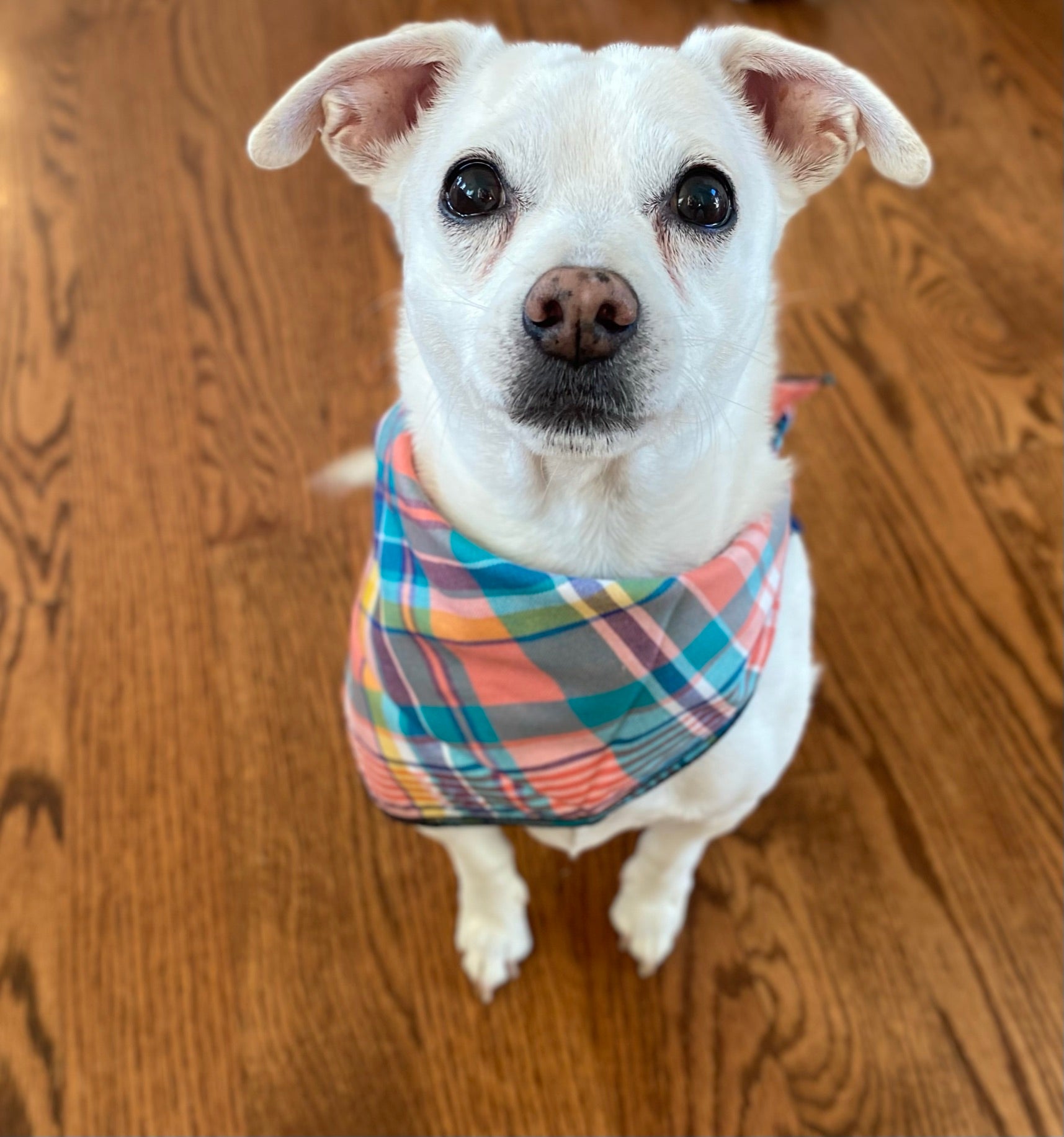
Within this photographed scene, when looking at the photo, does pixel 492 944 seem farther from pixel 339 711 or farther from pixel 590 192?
pixel 590 192

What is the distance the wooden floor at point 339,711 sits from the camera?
1312mm

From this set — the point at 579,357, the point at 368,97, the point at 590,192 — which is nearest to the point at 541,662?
the point at 579,357

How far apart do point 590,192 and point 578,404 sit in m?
0.18

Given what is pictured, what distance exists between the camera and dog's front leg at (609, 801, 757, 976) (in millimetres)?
1280

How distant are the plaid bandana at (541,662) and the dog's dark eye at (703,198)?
0.31m

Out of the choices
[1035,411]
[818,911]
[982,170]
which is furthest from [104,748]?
[982,170]

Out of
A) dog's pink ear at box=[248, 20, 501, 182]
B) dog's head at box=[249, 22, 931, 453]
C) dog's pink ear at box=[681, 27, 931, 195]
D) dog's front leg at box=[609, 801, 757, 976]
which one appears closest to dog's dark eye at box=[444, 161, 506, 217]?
dog's head at box=[249, 22, 931, 453]

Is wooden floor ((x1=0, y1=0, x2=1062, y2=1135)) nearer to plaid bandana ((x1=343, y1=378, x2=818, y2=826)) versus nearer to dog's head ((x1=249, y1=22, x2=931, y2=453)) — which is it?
plaid bandana ((x1=343, y1=378, x2=818, y2=826))

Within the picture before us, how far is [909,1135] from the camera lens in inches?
49.6

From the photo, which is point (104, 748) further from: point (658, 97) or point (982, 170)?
point (982, 170)

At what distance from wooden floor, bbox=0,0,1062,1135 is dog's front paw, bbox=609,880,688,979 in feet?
0.10

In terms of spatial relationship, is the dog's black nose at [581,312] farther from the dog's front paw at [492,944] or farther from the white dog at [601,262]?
the dog's front paw at [492,944]

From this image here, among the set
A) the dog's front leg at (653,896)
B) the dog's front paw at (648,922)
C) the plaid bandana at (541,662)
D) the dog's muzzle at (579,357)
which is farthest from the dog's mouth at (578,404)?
the dog's front paw at (648,922)

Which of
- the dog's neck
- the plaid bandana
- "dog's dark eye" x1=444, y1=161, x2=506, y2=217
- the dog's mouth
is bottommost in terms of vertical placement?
the plaid bandana
